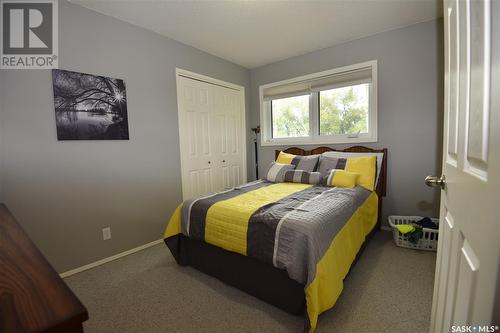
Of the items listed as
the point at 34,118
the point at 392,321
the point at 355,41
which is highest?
the point at 355,41

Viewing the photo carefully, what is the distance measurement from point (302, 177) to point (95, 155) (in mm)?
2189

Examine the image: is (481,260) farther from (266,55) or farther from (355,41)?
(266,55)

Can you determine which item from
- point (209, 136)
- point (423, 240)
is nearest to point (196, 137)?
point (209, 136)

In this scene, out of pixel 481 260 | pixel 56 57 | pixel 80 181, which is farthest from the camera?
pixel 80 181

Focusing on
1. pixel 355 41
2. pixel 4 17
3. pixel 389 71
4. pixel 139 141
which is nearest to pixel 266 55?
pixel 355 41

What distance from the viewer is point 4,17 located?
1.74 m

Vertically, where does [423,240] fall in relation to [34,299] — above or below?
below

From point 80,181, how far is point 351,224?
2434 mm

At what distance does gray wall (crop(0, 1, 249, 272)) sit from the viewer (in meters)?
1.80

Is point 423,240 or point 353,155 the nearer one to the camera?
point 423,240

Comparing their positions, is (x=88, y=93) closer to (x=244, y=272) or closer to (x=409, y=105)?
(x=244, y=272)

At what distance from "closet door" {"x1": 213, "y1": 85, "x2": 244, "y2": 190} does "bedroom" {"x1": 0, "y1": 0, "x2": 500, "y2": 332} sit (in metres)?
0.04

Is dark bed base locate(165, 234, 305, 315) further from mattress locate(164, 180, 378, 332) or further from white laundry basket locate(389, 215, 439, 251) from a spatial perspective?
white laundry basket locate(389, 215, 439, 251)

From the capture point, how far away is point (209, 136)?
3270mm
